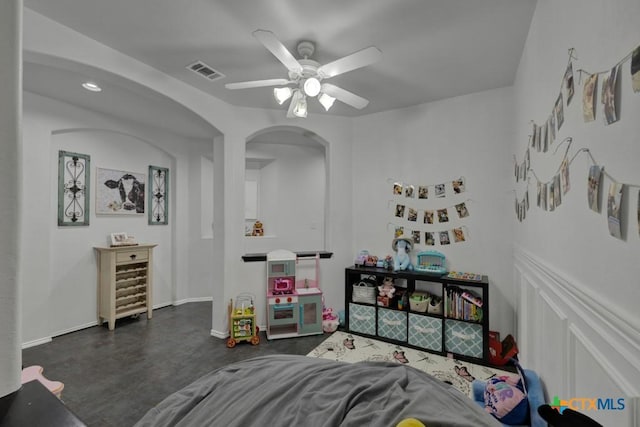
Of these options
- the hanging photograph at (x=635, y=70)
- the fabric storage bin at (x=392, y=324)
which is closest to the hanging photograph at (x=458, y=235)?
the fabric storage bin at (x=392, y=324)

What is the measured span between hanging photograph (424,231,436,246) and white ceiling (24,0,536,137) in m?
1.48

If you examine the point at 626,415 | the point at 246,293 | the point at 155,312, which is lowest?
the point at 155,312

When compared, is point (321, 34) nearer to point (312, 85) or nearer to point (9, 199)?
point (312, 85)

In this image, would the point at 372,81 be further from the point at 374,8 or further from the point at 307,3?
the point at 307,3

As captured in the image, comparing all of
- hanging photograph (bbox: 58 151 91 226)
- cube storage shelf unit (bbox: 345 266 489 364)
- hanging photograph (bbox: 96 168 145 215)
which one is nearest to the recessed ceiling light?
hanging photograph (bbox: 58 151 91 226)

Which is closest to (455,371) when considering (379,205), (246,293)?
(379,205)

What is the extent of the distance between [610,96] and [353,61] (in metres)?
1.31

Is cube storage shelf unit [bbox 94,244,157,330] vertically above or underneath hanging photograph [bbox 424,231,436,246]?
underneath

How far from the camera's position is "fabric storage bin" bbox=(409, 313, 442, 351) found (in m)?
2.64

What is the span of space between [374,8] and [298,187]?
3.28m

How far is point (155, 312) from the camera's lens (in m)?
3.88

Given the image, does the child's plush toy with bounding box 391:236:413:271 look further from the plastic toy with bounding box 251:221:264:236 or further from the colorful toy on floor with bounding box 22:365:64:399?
the colorful toy on floor with bounding box 22:365:64:399

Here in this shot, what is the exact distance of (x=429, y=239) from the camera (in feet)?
9.95

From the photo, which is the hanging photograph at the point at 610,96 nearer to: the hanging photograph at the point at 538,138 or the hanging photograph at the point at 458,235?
the hanging photograph at the point at 538,138
